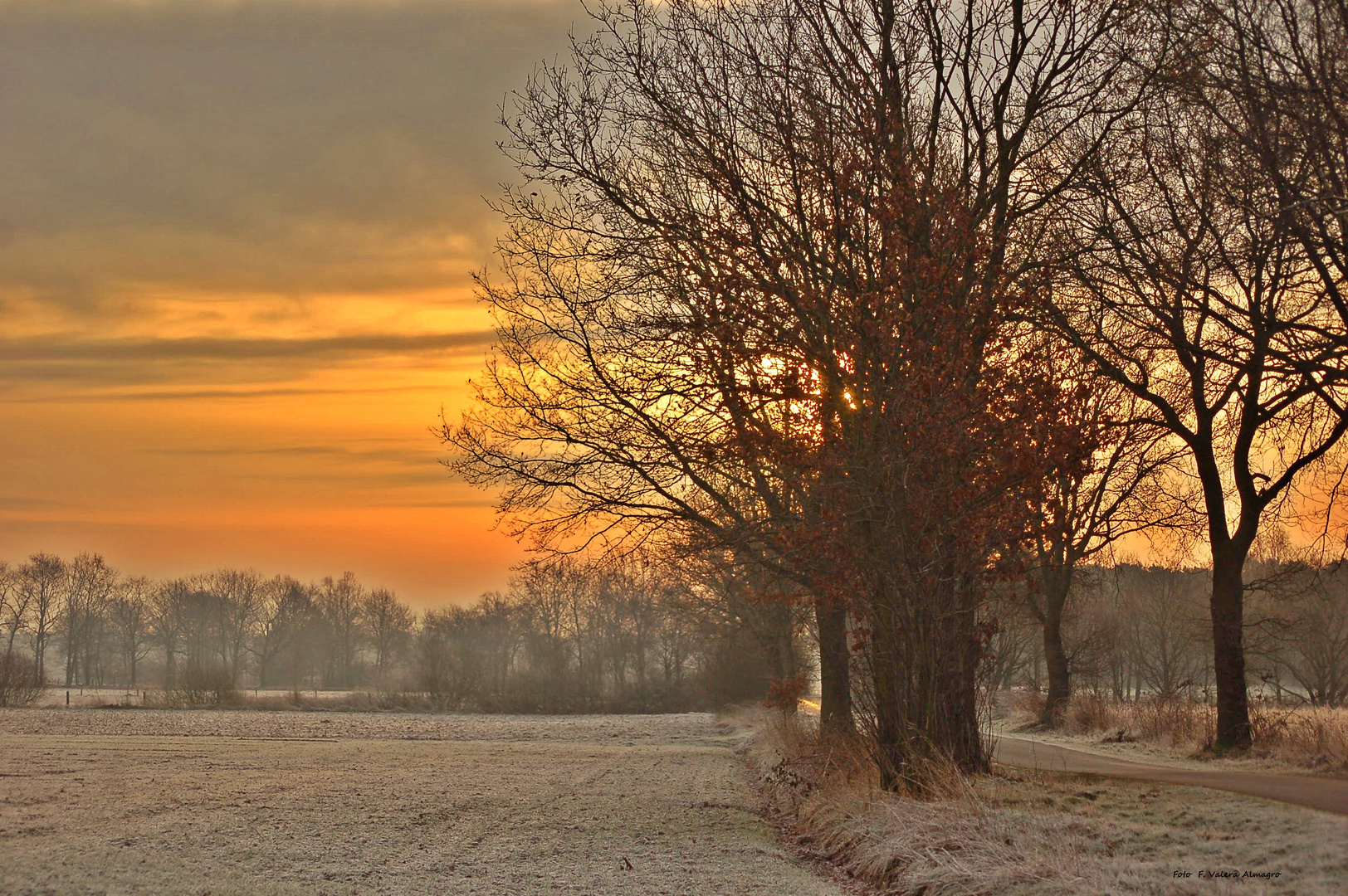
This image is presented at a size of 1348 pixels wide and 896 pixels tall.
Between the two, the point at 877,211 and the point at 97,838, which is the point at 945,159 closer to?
the point at 877,211

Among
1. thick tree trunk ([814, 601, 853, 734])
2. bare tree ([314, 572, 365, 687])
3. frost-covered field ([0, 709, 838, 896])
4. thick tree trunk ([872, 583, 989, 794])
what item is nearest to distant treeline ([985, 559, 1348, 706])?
thick tree trunk ([814, 601, 853, 734])

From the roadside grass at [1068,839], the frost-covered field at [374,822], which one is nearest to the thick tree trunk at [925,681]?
the roadside grass at [1068,839]

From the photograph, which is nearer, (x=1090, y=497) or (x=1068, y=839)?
(x=1068, y=839)

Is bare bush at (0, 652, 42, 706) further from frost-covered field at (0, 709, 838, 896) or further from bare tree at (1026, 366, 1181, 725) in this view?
bare tree at (1026, 366, 1181, 725)

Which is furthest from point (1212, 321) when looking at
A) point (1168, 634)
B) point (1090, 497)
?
point (1168, 634)

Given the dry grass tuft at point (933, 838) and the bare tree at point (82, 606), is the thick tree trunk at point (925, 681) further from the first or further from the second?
the bare tree at point (82, 606)

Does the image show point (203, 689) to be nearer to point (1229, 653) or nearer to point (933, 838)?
point (1229, 653)

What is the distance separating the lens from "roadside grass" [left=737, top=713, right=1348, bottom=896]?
25.7ft

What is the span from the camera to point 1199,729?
22.8 meters

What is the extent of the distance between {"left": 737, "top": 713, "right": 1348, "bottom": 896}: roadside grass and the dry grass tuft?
2 cm

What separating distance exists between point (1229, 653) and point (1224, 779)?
23.5ft

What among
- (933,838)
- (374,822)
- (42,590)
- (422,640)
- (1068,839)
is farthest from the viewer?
(42,590)

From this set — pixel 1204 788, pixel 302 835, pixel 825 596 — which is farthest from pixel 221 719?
pixel 1204 788

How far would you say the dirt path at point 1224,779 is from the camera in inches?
440
